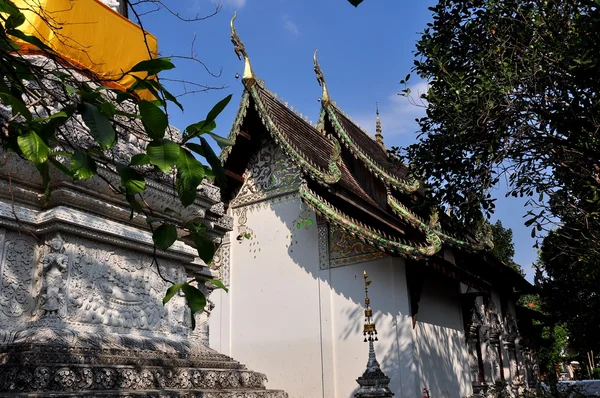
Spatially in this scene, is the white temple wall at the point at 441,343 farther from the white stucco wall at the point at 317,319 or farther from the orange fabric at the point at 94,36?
the orange fabric at the point at 94,36

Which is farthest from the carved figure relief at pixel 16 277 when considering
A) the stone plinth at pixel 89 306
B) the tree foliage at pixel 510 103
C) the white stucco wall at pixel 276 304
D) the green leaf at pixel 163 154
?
the white stucco wall at pixel 276 304

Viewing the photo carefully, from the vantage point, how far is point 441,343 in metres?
10.6

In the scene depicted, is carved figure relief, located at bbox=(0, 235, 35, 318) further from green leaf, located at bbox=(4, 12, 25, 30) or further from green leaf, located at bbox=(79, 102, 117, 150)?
green leaf, located at bbox=(79, 102, 117, 150)

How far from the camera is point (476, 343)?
12219mm

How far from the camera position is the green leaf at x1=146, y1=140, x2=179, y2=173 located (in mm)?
1562

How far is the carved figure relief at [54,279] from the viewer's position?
3.52m

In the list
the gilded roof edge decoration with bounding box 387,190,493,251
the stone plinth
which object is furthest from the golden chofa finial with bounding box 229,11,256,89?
the stone plinth

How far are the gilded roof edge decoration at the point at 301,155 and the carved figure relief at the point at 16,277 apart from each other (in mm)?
6686

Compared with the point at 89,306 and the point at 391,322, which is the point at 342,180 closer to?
the point at 391,322

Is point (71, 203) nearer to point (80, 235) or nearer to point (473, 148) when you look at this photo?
point (80, 235)

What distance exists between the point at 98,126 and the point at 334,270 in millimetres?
9059

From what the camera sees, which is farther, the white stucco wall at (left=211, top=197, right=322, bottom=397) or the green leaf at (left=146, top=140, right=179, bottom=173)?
the white stucco wall at (left=211, top=197, right=322, bottom=397)

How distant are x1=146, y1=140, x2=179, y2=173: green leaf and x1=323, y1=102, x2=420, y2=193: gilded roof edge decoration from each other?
890 centimetres

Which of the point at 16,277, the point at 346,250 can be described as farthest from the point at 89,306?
the point at 346,250
